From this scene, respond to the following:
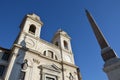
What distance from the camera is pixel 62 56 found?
2258 cm

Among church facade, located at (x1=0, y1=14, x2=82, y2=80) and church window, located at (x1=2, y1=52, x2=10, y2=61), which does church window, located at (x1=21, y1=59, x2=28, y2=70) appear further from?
church window, located at (x1=2, y1=52, x2=10, y2=61)

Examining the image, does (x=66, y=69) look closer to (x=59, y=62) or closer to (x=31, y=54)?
(x=59, y=62)

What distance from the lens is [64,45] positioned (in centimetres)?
2709

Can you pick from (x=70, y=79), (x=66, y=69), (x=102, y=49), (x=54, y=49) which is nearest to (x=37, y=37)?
(x=54, y=49)

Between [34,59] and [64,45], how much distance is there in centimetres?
1062

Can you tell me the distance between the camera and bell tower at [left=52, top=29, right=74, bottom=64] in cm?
2336

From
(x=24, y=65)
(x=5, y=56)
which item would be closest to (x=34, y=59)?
(x=24, y=65)

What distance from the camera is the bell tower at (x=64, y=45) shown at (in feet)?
76.6

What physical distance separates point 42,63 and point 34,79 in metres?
3.29

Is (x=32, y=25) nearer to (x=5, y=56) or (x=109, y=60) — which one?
(x=5, y=56)

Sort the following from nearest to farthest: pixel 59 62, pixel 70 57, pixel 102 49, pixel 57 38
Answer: pixel 102 49 < pixel 59 62 < pixel 70 57 < pixel 57 38

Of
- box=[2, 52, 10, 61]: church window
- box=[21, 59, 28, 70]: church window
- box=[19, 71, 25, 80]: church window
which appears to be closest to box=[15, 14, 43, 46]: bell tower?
box=[2, 52, 10, 61]: church window

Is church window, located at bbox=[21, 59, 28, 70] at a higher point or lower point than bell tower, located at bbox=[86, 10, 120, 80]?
higher

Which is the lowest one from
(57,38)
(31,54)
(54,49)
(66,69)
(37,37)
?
(66,69)
